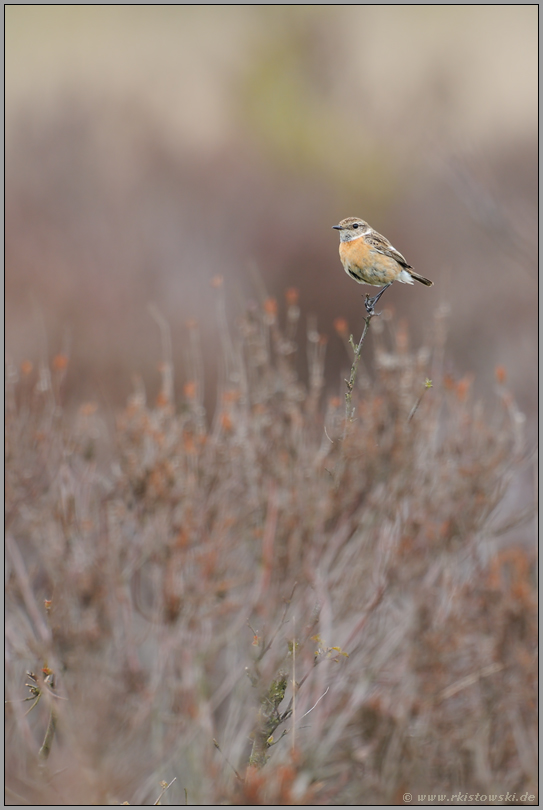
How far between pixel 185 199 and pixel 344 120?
5.57m

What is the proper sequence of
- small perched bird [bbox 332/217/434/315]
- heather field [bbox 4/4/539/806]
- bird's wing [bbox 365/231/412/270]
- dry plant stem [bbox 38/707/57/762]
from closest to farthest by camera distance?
small perched bird [bbox 332/217/434/315] < bird's wing [bbox 365/231/412/270] < dry plant stem [bbox 38/707/57/762] < heather field [bbox 4/4/539/806]

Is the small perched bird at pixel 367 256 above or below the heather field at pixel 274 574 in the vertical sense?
above

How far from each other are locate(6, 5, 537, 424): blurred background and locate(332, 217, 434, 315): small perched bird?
12028mm

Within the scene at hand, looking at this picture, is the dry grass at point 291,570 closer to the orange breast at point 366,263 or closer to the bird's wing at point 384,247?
the bird's wing at point 384,247

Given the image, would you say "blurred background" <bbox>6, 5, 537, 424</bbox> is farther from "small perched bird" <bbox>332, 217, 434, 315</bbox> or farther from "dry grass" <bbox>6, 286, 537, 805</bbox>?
"small perched bird" <bbox>332, 217, 434, 315</bbox>

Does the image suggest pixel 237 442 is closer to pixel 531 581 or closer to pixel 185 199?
pixel 531 581

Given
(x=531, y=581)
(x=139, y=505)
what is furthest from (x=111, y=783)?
(x=531, y=581)

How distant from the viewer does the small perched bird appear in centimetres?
308

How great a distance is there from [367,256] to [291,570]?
458 cm

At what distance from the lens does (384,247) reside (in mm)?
3242

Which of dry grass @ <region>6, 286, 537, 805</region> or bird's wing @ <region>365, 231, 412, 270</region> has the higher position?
bird's wing @ <region>365, 231, 412, 270</region>

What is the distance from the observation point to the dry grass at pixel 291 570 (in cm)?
655

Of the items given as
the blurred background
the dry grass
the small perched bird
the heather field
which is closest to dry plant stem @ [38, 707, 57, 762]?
the heather field

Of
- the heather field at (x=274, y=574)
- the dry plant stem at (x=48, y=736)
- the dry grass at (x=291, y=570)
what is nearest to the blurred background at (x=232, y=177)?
the heather field at (x=274, y=574)
